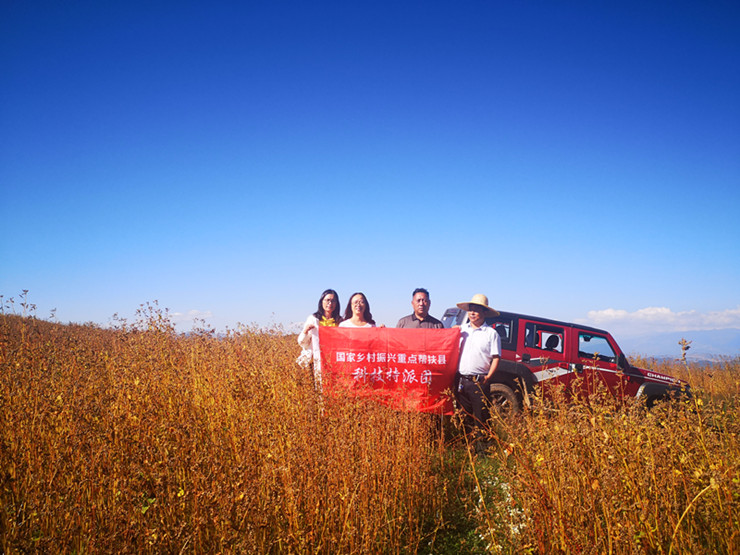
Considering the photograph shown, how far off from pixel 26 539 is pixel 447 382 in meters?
4.19

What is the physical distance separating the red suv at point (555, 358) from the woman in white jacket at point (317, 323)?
2.44 meters

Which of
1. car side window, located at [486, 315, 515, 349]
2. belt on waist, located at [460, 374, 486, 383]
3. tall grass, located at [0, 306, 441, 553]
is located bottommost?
tall grass, located at [0, 306, 441, 553]

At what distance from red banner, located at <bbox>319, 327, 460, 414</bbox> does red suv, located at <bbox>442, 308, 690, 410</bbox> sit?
2.03m

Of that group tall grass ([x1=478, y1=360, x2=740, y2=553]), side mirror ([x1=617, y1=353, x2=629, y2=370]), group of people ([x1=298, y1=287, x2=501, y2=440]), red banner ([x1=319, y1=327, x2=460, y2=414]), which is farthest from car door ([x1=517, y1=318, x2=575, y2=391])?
tall grass ([x1=478, y1=360, x2=740, y2=553])

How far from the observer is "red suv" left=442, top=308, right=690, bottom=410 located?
23.0 feet

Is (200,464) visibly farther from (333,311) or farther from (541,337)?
(541,337)

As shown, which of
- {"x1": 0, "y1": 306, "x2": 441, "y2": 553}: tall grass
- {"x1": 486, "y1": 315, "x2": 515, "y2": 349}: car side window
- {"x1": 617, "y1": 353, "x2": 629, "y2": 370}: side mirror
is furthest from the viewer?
{"x1": 617, "y1": 353, "x2": 629, "y2": 370}: side mirror

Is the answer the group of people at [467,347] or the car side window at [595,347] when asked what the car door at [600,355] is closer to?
the car side window at [595,347]

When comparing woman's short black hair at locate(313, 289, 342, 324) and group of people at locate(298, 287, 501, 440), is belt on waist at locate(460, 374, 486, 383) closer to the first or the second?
group of people at locate(298, 287, 501, 440)

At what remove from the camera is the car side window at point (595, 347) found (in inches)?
294

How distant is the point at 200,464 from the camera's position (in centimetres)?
264

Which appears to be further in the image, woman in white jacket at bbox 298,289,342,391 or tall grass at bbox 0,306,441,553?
woman in white jacket at bbox 298,289,342,391

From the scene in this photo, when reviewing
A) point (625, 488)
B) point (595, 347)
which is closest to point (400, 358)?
point (625, 488)

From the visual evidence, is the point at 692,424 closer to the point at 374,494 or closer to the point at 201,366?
the point at 374,494
